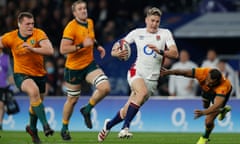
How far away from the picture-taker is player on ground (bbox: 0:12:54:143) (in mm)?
16531

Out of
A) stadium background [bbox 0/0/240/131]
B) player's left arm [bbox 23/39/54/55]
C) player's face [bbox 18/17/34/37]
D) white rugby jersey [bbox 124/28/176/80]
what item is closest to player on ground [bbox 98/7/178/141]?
white rugby jersey [bbox 124/28/176/80]

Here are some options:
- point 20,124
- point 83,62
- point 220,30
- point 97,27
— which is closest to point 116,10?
point 97,27

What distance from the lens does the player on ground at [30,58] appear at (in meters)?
16.5

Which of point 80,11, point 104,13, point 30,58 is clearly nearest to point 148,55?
point 80,11

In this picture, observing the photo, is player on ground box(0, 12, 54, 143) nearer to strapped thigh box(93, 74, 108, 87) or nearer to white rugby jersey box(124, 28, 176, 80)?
strapped thigh box(93, 74, 108, 87)

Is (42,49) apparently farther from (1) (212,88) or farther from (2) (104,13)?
(2) (104,13)

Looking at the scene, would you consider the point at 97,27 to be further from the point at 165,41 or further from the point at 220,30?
the point at 165,41

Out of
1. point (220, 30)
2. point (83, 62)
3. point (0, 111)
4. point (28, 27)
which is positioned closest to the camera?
point (28, 27)

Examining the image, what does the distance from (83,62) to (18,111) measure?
522 centimetres

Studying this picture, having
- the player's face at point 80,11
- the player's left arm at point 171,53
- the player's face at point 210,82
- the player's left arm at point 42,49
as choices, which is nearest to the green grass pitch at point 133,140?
the player's face at point 210,82

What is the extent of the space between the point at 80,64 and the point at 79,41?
48 cm

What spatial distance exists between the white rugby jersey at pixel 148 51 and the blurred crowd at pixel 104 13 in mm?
10186

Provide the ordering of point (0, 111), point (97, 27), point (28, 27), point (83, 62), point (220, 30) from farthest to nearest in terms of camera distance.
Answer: point (97, 27) → point (220, 30) → point (0, 111) → point (83, 62) → point (28, 27)

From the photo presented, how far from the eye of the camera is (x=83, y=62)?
60.3ft
